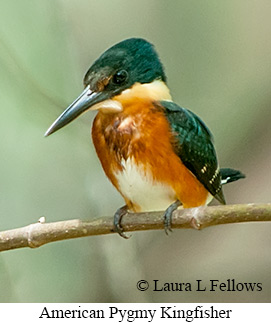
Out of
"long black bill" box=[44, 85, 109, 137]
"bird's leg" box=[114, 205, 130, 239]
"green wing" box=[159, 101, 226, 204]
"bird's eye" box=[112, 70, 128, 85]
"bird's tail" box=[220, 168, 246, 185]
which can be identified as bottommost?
"bird's leg" box=[114, 205, 130, 239]

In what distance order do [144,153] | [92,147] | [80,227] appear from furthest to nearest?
[92,147] → [144,153] → [80,227]

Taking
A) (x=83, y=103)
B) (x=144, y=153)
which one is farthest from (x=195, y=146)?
(x=83, y=103)

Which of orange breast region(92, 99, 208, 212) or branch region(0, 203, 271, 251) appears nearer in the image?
branch region(0, 203, 271, 251)

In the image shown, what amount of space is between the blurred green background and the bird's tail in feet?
0.04

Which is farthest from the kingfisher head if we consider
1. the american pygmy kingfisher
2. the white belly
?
the white belly

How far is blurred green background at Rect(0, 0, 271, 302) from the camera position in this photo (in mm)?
1050

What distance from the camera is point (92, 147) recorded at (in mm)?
1119

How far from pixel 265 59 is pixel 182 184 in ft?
1.00

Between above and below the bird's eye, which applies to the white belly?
below

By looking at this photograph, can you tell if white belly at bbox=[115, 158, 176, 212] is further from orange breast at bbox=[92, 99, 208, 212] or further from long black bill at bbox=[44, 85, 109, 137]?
long black bill at bbox=[44, 85, 109, 137]

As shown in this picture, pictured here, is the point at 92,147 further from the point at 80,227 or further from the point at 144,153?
the point at 80,227

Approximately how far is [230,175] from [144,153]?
173 mm

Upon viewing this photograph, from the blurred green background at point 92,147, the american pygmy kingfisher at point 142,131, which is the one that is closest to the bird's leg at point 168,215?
the american pygmy kingfisher at point 142,131

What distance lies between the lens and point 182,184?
99cm
